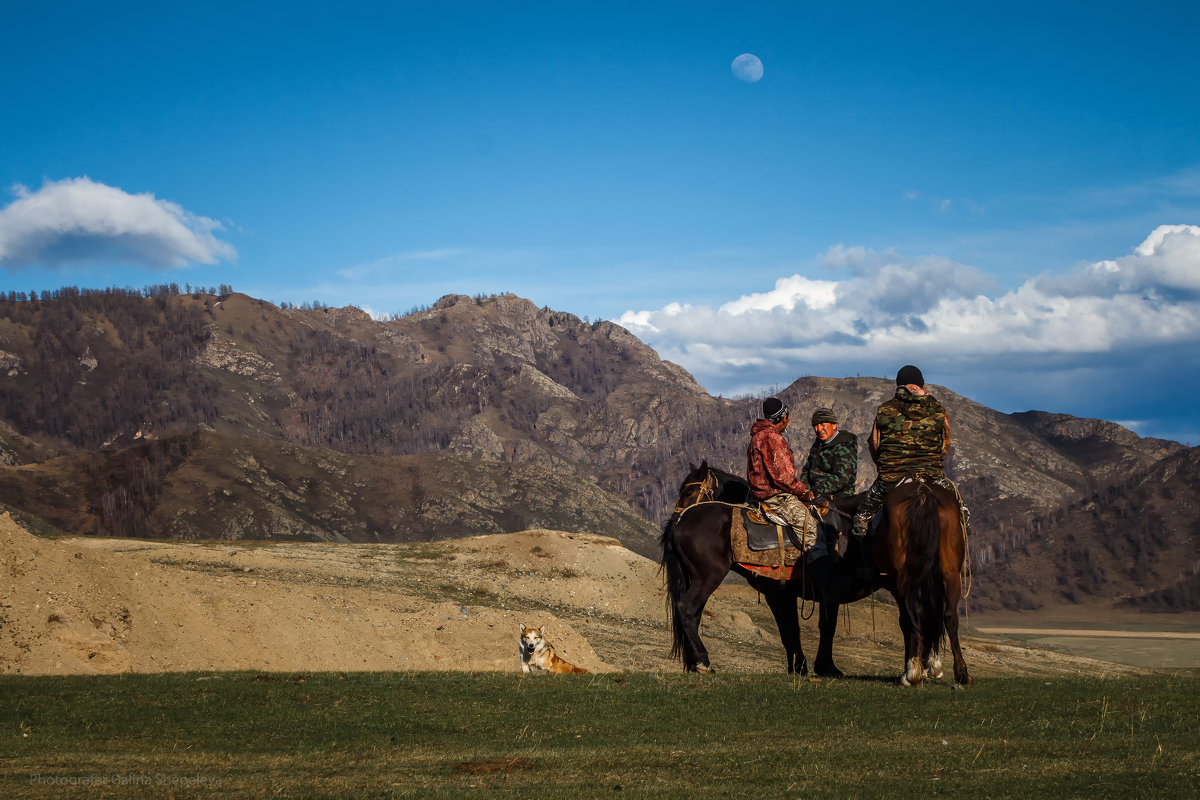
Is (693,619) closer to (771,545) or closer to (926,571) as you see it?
(771,545)

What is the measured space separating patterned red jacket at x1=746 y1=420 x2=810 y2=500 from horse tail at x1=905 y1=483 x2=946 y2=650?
2497mm

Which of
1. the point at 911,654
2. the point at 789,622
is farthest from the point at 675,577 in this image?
the point at 911,654

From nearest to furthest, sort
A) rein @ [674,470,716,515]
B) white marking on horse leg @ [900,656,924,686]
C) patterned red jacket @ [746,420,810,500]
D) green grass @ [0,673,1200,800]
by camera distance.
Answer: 1. green grass @ [0,673,1200,800]
2. white marking on horse leg @ [900,656,924,686]
3. patterned red jacket @ [746,420,810,500]
4. rein @ [674,470,716,515]

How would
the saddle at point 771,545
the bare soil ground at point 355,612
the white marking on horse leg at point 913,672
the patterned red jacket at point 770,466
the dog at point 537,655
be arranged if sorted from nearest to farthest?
the white marking on horse leg at point 913,672 < the saddle at point 771,545 < the patterned red jacket at point 770,466 < the dog at point 537,655 < the bare soil ground at point 355,612

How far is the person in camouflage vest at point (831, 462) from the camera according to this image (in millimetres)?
16031

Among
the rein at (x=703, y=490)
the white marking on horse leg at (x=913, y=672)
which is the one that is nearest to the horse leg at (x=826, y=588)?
the white marking on horse leg at (x=913, y=672)

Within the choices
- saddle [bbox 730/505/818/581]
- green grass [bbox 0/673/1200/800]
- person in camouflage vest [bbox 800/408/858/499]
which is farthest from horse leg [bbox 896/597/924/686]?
person in camouflage vest [bbox 800/408/858/499]

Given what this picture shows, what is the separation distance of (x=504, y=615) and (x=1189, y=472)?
161 m

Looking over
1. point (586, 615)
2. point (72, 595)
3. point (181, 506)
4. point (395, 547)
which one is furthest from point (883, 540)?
point (181, 506)

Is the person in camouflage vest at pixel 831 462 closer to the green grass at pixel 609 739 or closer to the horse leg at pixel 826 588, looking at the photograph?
the horse leg at pixel 826 588

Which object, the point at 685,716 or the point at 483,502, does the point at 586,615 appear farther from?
the point at 483,502

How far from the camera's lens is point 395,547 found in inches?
2469

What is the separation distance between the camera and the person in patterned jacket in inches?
600

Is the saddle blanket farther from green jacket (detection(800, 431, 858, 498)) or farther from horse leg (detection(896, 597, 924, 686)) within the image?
horse leg (detection(896, 597, 924, 686))
